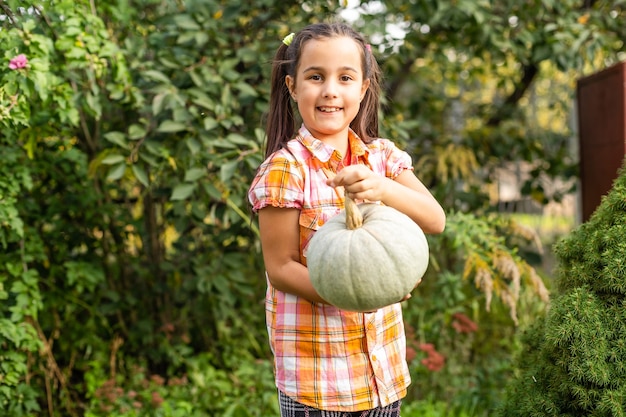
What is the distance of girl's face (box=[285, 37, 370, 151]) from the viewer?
170cm

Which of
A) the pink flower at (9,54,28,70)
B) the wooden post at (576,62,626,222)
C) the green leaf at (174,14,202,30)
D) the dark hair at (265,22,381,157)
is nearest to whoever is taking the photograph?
the dark hair at (265,22,381,157)

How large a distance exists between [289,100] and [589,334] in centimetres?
105

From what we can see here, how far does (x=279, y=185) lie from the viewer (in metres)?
1.67

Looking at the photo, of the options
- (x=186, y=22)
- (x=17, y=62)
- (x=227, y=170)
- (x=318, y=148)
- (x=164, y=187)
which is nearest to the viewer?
(x=318, y=148)

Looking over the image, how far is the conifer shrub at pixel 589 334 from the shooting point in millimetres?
1883

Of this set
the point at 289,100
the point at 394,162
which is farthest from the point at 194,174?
the point at 394,162

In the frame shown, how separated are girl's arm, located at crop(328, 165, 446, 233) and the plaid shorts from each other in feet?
1.58

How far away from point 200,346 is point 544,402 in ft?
7.87

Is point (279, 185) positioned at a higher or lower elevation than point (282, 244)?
higher

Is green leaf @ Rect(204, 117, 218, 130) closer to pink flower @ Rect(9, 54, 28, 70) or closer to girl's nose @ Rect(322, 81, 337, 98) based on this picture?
pink flower @ Rect(9, 54, 28, 70)

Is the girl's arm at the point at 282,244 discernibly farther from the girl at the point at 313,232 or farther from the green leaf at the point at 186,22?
the green leaf at the point at 186,22

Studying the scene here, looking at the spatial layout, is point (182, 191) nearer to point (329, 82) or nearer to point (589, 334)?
point (329, 82)

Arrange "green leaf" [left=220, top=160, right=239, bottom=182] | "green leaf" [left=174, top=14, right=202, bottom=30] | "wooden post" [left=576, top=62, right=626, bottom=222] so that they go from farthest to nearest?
"wooden post" [left=576, top=62, right=626, bottom=222] → "green leaf" [left=174, top=14, right=202, bottom=30] → "green leaf" [left=220, top=160, right=239, bottom=182]

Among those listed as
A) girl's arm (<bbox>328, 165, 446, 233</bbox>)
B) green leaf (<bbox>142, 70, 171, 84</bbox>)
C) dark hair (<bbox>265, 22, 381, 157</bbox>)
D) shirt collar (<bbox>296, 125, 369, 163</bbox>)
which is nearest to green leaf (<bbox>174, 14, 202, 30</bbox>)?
green leaf (<bbox>142, 70, 171, 84</bbox>)
